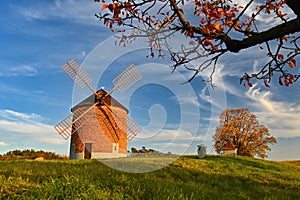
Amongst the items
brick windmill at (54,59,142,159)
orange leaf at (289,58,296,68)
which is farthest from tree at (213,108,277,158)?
orange leaf at (289,58,296,68)

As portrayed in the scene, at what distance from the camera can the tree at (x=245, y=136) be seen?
3130cm

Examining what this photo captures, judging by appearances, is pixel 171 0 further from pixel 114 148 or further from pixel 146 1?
pixel 114 148

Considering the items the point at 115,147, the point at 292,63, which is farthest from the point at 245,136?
the point at 292,63

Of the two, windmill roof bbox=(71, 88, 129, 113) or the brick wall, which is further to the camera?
windmill roof bbox=(71, 88, 129, 113)

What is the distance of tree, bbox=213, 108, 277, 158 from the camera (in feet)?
103

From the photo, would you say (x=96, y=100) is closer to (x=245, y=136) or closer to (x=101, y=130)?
(x=101, y=130)

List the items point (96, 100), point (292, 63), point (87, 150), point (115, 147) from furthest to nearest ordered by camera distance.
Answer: point (96, 100) < point (87, 150) < point (115, 147) < point (292, 63)

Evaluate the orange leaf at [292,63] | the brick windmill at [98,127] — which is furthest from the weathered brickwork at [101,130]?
the orange leaf at [292,63]

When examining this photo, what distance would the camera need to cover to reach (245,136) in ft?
104

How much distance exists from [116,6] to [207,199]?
378cm

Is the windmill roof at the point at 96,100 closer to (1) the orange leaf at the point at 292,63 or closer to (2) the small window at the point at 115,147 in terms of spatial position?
(2) the small window at the point at 115,147

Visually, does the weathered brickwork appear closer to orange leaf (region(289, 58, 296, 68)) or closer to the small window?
the small window

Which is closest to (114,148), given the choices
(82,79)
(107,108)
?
(107,108)

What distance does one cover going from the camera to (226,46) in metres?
3.93
